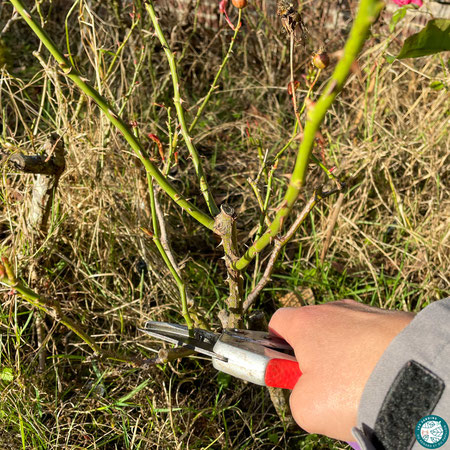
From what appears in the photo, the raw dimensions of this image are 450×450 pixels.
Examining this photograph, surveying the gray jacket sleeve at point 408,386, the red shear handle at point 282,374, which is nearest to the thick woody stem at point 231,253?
the red shear handle at point 282,374

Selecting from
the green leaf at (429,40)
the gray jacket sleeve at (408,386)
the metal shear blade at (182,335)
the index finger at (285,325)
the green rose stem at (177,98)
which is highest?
the green leaf at (429,40)

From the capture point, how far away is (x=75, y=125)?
2.16 metres

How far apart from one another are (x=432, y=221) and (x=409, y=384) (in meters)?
1.43

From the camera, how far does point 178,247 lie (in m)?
2.29

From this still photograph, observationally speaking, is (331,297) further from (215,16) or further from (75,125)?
(215,16)

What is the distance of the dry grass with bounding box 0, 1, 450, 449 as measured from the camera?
1.75 meters

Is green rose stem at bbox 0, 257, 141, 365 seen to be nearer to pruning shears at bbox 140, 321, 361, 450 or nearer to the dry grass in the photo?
pruning shears at bbox 140, 321, 361, 450

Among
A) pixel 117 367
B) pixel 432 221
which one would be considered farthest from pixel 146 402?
pixel 432 221

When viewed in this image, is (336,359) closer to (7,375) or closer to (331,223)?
(331,223)

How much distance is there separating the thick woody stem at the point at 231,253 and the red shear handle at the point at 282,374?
0.29 metres

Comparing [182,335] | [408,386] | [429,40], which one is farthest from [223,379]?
[429,40]

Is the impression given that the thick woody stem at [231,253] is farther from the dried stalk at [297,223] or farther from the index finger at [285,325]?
the index finger at [285,325]

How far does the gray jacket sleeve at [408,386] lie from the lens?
99 centimetres

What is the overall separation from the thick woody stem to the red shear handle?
294 millimetres
